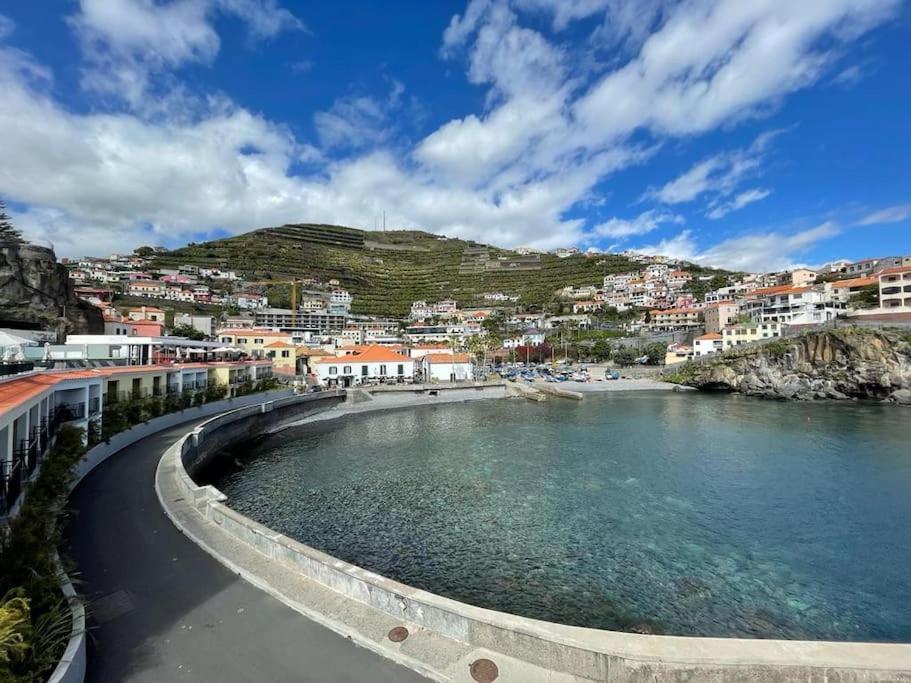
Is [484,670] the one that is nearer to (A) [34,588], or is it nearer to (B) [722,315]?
(A) [34,588]

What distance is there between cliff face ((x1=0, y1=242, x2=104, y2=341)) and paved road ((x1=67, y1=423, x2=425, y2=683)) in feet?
113

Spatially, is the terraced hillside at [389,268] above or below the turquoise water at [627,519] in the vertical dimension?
above

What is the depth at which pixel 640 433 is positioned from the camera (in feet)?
97.1

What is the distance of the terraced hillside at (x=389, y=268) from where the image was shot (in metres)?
134

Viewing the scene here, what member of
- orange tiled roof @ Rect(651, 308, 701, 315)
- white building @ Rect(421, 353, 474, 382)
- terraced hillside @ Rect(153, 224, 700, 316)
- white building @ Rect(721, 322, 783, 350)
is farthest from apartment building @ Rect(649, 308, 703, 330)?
white building @ Rect(421, 353, 474, 382)

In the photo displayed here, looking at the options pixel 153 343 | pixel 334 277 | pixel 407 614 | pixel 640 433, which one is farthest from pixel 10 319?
pixel 334 277

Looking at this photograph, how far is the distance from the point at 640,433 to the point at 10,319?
47.8 metres

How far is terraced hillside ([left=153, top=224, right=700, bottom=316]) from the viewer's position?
134 metres

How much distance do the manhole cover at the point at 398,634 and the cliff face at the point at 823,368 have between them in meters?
58.2

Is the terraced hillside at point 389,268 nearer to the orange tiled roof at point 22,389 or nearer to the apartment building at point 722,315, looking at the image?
the apartment building at point 722,315

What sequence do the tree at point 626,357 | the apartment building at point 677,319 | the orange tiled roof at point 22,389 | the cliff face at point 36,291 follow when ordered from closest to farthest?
the orange tiled roof at point 22,389
the cliff face at point 36,291
the tree at point 626,357
the apartment building at point 677,319

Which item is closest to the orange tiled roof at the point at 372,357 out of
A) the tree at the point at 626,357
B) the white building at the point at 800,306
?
the tree at the point at 626,357

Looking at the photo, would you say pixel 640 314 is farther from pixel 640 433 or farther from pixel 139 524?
pixel 139 524

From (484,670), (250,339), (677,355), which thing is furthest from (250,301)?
(484,670)
